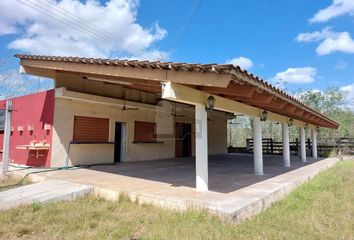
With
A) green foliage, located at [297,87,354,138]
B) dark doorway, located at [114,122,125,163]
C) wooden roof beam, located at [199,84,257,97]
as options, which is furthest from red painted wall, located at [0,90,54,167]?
green foliage, located at [297,87,354,138]

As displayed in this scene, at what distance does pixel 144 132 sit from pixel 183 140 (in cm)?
357

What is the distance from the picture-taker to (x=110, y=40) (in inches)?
730

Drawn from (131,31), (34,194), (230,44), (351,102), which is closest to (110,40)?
(131,31)

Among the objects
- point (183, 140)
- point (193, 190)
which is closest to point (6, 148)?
point (193, 190)

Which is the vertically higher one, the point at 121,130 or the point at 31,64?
the point at 31,64

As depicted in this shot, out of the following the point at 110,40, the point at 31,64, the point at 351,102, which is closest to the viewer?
the point at 31,64

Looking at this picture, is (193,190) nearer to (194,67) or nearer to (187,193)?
(187,193)

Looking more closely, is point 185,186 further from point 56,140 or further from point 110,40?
point 110,40

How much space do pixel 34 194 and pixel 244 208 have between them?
180 inches

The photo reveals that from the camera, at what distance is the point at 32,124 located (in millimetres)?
10609

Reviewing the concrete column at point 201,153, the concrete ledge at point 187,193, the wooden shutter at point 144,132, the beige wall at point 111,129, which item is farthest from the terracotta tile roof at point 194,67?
the wooden shutter at point 144,132

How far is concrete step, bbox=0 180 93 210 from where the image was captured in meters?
5.58

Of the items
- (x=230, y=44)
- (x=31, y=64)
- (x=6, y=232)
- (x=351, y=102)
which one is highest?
(x=230, y=44)

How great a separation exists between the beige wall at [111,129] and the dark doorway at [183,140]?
0.38 meters
